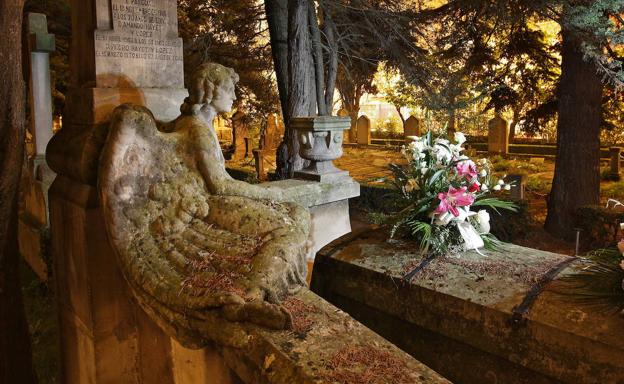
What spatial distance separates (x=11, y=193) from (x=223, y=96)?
183 cm

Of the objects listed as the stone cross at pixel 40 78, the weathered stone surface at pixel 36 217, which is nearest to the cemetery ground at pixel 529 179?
the weathered stone surface at pixel 36 217

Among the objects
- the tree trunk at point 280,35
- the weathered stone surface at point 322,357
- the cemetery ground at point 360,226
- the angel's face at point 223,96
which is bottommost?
the cemetery ground at point 360,226

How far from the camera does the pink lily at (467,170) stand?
137 inches

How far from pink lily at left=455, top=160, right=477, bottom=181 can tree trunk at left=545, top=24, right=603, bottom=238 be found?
7091 mm

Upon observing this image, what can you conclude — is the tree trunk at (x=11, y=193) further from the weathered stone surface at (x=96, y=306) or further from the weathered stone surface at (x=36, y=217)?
the weathered stone surface at (x=36, y=217)

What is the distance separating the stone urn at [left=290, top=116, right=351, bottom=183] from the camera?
5.30m

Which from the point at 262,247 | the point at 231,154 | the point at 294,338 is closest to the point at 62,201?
the point at 262,247

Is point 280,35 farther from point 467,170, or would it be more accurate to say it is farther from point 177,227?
point 177,227

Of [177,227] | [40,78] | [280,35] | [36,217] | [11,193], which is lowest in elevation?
[36,217]

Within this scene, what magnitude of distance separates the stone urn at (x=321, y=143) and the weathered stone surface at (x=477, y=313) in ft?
5.93

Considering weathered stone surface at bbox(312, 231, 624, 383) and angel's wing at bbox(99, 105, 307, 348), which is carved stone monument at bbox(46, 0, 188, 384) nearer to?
angel's wing at bbox(99, 105, 307, 348)

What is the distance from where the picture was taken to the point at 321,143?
17.7 ft

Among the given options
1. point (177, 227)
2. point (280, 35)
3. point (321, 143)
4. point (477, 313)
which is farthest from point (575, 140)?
point (177, 227)

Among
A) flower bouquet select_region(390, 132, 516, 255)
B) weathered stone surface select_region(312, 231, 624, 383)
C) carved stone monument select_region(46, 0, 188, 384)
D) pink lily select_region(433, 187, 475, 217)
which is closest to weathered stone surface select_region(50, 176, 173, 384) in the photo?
carved stone monument select_region(46, 0, 188, 384)
